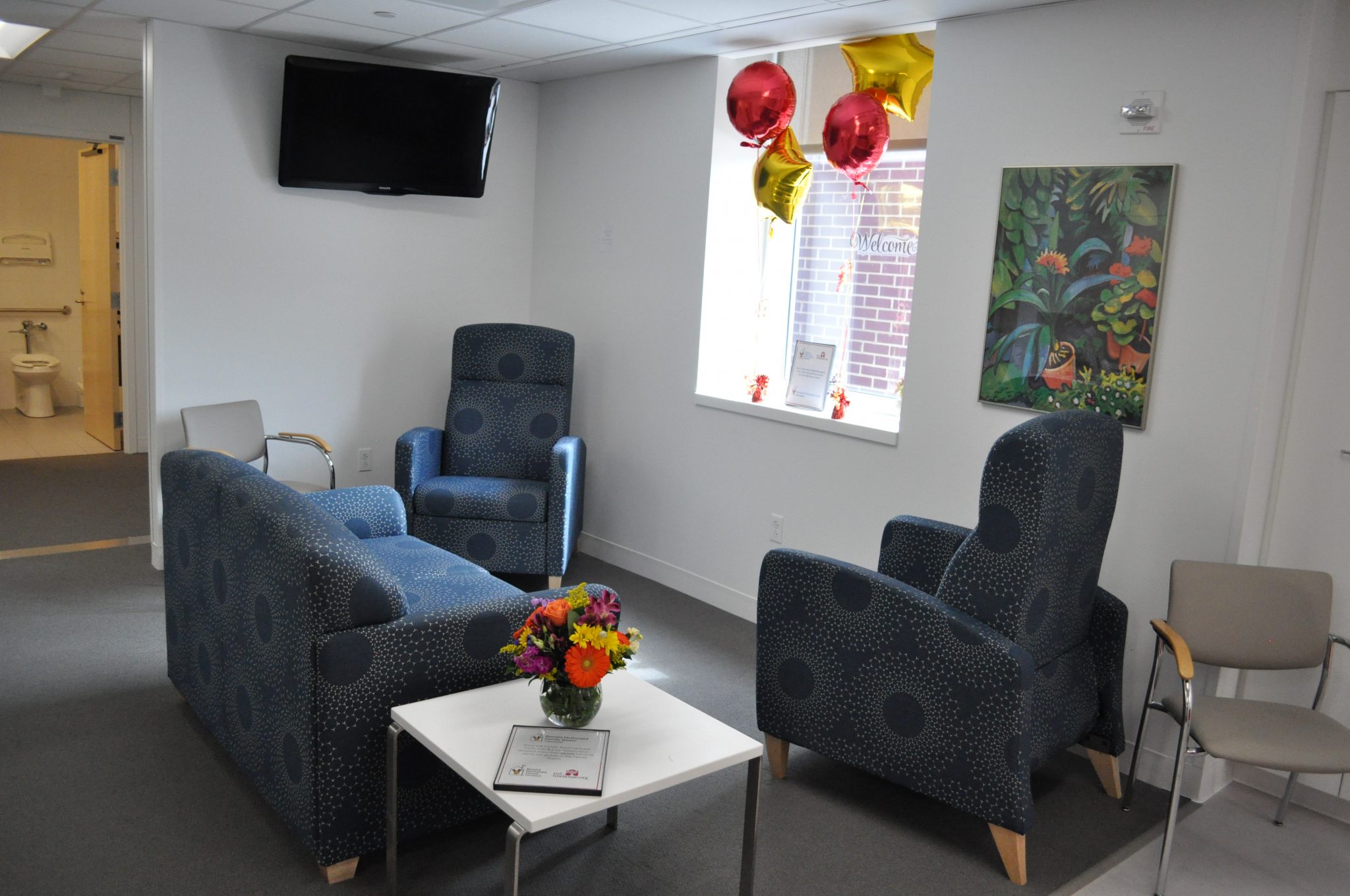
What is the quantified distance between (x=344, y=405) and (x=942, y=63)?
340 centimetres

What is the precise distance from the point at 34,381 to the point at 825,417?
7205mm

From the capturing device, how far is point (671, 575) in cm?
523

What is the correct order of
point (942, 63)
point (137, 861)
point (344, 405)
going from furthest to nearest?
point (344, 405), point (942, 63), point (137, 861)

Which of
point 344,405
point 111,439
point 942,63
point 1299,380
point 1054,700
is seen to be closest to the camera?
point 1054,700

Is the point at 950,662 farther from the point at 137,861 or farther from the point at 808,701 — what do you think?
the point at 137,861

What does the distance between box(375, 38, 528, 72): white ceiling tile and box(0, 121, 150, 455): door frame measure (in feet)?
9.65

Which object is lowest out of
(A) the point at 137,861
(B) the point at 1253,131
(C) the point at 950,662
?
(A) the point at 137,861

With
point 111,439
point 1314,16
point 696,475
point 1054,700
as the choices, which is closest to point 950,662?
point 1054,700

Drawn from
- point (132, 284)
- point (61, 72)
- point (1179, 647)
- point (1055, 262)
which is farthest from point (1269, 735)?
point (132, 284)

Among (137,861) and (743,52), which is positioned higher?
(743,52)

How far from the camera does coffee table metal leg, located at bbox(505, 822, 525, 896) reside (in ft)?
6.55

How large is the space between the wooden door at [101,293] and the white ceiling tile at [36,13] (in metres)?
2.73

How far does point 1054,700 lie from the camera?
2939 millimetres

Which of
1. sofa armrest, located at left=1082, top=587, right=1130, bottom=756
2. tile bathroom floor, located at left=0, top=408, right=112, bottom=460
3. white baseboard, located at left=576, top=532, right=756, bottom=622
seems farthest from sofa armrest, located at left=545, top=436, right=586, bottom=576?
tile bathroom floor, located at left=0, top=408, right=112, bottom=460
